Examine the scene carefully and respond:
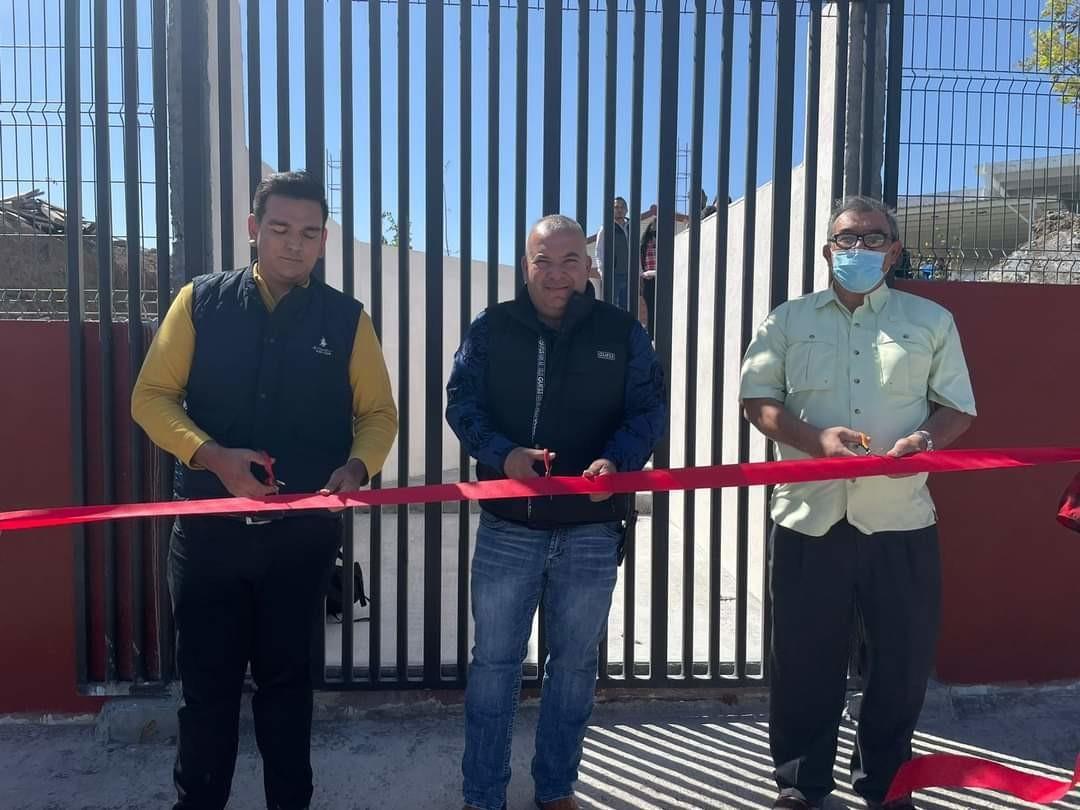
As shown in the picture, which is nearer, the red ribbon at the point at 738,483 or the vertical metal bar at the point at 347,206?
the red ribbon at the point at 738,483

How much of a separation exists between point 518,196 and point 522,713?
210 cm

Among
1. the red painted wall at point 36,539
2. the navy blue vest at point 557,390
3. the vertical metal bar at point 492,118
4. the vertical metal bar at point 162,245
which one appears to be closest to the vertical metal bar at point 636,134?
the vertical metal bar at point 492,118

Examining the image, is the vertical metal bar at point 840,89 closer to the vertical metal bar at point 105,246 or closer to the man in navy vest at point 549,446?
the man in navy vest at point 549,446

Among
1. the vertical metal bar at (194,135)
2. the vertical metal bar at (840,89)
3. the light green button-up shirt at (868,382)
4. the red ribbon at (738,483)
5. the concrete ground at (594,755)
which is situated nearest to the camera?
the red ribbon at (738,483)

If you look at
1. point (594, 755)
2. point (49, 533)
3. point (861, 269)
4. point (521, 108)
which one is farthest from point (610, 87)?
point (49, 533)

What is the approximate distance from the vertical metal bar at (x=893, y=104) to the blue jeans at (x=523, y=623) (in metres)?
1.98

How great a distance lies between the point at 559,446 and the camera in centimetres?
253

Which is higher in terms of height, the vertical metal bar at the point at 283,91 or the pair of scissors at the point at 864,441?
the vertical metal bar at the point at 283,91

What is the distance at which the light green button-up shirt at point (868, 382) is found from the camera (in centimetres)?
258

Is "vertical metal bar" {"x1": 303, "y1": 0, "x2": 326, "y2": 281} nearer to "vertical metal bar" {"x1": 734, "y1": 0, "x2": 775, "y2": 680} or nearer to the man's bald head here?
the man's bald head

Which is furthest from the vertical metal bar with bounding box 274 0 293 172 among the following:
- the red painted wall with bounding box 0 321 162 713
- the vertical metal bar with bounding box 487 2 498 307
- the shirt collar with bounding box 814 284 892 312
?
the shirt collar with bounding box 814 284 892 312

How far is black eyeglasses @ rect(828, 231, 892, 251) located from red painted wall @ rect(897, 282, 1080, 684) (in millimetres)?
1009

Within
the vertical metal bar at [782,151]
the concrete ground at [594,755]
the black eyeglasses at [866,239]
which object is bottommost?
the concrete ground at [594,755]

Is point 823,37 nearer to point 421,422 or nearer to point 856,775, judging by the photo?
point 856,775
